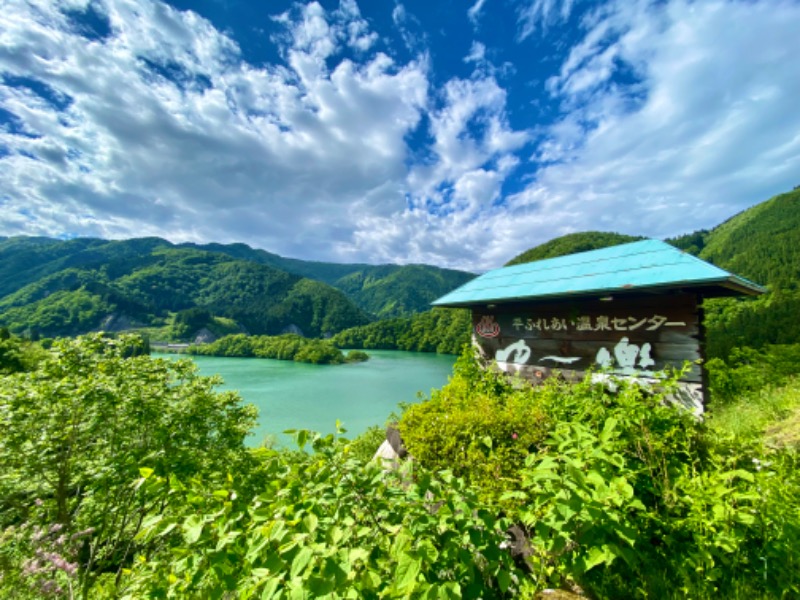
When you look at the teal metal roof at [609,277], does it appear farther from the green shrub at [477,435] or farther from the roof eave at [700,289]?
the green shrub at [477,435]

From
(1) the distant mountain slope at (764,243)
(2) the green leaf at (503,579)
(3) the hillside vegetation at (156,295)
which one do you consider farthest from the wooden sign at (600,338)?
(3) the hillside vegetation at (156,295)

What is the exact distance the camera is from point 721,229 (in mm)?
83500

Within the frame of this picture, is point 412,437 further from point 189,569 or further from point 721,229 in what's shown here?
point 721,229

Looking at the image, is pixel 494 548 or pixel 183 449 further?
pixel 183 449

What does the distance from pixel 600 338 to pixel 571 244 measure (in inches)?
2982

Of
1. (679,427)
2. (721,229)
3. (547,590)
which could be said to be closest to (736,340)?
(679,427)

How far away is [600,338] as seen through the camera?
4.39m

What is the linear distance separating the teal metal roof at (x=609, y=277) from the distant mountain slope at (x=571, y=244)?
64.8 m

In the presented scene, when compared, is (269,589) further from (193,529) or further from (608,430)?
(608,430)

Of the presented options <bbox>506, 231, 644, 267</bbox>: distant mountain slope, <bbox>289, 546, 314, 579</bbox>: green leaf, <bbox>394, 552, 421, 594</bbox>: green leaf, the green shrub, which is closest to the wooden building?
the green shrub

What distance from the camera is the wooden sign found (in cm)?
370

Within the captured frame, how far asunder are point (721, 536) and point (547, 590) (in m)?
0.98

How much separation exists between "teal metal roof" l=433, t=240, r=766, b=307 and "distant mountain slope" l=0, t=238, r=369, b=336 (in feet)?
282

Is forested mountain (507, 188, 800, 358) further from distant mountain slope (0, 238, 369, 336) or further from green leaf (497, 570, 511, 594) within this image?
distant mountain slope (0, 238, 369, 336)
